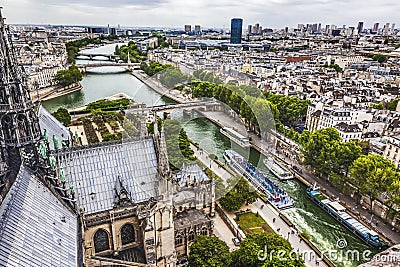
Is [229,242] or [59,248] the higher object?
[59,248]

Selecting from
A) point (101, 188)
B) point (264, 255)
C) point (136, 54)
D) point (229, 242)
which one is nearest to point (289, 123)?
point (229, 242)

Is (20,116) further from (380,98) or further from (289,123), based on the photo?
(380,98)

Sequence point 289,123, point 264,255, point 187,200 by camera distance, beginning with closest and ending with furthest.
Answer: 1. point 264,255
2. point 187,200
3. point 289,123

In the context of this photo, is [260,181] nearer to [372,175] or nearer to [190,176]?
[372,175]

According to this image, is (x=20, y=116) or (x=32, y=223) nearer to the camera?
(x=32, y=223)

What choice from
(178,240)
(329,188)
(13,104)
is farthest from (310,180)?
(13,104)

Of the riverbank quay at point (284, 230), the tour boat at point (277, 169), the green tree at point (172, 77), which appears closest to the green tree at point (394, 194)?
the riverbank quay at point (284, 230)

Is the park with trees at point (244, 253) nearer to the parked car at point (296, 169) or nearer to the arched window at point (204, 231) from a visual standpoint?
the arched window at point (204, 231)
